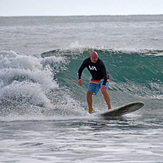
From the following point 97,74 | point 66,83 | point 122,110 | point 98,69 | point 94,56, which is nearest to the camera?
point 122,110

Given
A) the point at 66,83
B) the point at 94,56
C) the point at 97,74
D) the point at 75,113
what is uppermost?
the point at 94,56

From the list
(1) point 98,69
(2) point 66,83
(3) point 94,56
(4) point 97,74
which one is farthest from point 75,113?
(2) point 66,83

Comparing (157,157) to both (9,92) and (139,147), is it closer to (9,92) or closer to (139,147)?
(139,147)

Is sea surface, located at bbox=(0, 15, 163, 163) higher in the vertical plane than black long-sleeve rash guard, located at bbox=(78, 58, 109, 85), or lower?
lower

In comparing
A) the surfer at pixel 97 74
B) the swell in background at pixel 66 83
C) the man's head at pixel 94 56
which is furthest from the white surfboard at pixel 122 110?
the man's head at pixel 94 56

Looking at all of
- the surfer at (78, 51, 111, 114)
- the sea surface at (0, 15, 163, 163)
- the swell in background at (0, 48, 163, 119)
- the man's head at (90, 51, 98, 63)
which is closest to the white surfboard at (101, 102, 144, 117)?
the sea surface at (0, 15, 163, 163)

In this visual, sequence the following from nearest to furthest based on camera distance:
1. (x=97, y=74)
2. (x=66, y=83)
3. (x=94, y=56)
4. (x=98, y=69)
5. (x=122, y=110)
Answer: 1. (x=122, y=110)
2. (x=94, y=56)
3. (x=98, y=69)
4. (x=97, y=74)
5. (x=66, y=83)

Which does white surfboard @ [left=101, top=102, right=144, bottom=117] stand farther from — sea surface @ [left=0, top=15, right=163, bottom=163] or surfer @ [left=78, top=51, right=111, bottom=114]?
surfer @ [left=78, top=51, right=111, bottom=114]

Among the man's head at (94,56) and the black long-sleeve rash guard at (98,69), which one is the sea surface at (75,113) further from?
the man's head at (94,56)

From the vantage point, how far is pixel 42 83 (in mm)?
10258

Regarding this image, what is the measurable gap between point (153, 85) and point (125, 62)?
8.14ft

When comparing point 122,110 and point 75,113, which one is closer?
point 122,110

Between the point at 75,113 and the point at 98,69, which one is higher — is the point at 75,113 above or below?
below

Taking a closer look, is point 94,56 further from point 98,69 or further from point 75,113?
point 75,113
